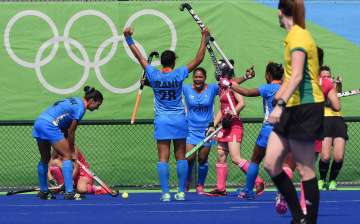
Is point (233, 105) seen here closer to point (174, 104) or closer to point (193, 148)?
point (193, 148)

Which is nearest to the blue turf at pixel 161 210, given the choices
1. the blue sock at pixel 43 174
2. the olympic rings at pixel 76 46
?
the blue sock at pixel 43 174

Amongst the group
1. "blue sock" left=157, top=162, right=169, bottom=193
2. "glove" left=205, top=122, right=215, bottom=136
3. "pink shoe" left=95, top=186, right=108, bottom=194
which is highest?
"glove" left=205, top=122, right=215, bottom=136

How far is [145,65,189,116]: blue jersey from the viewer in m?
13.4

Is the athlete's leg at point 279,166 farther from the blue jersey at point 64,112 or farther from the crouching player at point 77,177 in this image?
the crouching player at point 77,177

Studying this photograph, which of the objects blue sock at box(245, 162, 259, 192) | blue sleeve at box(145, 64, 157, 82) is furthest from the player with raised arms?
blue sleeve at box(145, 64, 157, 82)

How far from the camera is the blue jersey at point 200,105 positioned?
15578 mm

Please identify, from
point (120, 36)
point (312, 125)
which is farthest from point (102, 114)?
point (312, 125)

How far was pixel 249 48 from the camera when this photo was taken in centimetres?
1717

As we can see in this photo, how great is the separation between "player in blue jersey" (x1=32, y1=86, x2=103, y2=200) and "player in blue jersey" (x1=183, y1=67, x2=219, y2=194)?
1862 mm

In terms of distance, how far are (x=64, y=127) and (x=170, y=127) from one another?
179 centimetres

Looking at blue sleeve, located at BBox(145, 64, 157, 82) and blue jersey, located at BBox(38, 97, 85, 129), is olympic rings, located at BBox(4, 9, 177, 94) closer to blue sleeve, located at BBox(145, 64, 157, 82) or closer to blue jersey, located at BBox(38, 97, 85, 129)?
blue jersey, located at BBox(38, 97, 85, 129)

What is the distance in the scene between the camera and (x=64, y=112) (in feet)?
47.0

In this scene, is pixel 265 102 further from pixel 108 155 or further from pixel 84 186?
pixel 108 155

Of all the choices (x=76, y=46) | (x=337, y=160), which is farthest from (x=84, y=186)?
(x=337, y=160)
